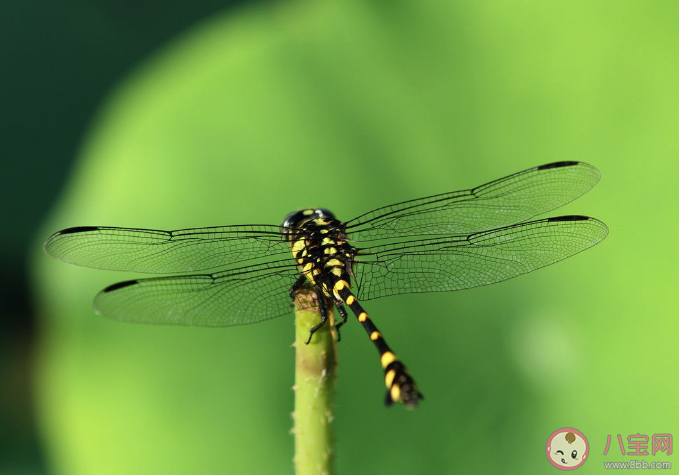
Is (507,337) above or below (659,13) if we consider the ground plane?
below

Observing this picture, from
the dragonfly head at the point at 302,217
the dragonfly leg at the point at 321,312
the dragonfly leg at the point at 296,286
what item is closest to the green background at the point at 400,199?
the dragonfly head at the point at 302,217

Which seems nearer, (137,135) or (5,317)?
(137,135)

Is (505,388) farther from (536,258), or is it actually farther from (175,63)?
(175,63)

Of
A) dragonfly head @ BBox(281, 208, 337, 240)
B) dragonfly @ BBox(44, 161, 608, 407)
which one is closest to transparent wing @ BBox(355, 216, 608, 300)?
dragonfly @ BBox(44, 161, 608, 407)

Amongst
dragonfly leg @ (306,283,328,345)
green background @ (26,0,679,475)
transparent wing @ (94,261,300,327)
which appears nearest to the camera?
dragonfly leg @ (306,283,328,345)

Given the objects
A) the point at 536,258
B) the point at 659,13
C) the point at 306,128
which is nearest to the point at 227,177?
the point at 306,128

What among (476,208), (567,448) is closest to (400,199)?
(476,208)

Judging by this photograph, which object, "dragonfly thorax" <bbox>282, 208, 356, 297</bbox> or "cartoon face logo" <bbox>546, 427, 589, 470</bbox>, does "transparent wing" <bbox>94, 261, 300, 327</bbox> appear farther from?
"cartoon face logo" <bbox>546, 427, 589, 470</bbox>
